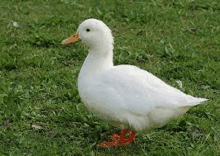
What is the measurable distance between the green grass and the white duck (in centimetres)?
35

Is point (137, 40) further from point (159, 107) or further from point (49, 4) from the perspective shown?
point (159, 107)

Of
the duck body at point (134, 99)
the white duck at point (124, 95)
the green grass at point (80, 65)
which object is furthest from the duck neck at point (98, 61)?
the green grass at point (80, 65)

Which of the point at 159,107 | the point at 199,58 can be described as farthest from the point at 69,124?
the point at 199,58

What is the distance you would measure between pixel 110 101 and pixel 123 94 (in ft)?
0.50

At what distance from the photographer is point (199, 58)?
23.1ft

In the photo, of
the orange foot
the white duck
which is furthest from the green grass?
the white duck

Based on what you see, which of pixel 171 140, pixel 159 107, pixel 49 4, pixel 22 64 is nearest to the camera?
pixel 159 107

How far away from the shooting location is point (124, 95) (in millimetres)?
4688

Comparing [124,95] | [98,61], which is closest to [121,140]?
[124,95]

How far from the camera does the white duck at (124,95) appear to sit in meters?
4.61

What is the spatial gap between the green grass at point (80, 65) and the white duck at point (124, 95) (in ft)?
1.16

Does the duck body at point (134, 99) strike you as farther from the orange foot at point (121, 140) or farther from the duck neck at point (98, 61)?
the orange foot at point (121, 140)

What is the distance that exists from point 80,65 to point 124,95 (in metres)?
2.38

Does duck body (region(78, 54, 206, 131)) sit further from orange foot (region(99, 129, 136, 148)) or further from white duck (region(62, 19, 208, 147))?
orange foot (region(99, 129, 136, 148))
